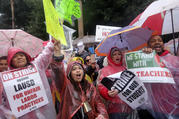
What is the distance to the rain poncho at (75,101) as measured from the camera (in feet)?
6.36

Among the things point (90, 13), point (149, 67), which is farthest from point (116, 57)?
point (90, 13)

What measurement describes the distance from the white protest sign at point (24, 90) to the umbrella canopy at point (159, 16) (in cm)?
176

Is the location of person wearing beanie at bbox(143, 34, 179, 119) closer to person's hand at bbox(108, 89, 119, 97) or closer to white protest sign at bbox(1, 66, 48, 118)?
person's hand at bbox(108, 89, 119, 97)

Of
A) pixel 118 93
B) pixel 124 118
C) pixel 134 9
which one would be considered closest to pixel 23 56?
pixel 118 93

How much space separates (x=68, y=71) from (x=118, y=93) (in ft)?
2.37

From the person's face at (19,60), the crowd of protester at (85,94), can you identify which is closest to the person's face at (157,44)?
the crowd of protester at (85,94)

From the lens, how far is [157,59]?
6.91ft

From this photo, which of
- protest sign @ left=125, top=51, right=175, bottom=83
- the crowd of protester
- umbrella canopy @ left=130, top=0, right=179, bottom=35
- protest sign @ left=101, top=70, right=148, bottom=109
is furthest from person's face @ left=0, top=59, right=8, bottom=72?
umbrella canopy @ left=130, top=0, right=179, bottom=35

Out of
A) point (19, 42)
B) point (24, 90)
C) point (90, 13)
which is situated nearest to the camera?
point (24, 90)

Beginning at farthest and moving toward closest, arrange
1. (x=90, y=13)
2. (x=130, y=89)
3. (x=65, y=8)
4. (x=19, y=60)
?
1. (x=90, y=13)
2. (x=65, y=8)
3. (x=130, y=89)
4. (x=19, y=60)

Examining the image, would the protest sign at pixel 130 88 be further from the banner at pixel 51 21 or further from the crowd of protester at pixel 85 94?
the banner at pixel 51 21

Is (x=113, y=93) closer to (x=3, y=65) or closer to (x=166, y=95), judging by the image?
(x=166, y=95)

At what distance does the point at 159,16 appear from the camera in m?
2.81

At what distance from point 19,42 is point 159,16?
2504mm
